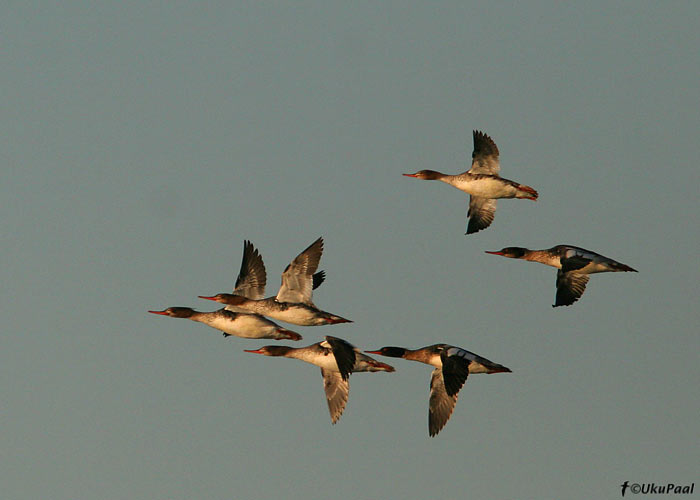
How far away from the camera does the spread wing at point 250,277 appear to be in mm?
37281

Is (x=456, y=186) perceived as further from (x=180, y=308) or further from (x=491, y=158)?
(x=180, y=308)

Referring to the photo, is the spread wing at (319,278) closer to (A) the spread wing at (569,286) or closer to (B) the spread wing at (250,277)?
(B) the spread wing at (250,277)

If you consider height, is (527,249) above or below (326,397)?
above

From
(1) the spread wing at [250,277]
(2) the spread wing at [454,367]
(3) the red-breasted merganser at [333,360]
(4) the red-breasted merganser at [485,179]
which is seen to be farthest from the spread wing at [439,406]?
(4) the red-breasted merganser at [485,179]

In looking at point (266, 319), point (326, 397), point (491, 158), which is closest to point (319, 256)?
point (266, 319)

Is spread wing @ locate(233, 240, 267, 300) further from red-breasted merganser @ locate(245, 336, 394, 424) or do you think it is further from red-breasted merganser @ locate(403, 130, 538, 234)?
red-breasted merganser @ locate(403, 130, 538, 234)

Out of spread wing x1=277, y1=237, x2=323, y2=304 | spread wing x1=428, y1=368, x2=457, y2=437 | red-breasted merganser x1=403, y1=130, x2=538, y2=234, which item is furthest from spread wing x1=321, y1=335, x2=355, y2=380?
red-breasted merganser x1=403, y1=130, x2=538, y2=234

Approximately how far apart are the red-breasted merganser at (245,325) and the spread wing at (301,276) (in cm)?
90

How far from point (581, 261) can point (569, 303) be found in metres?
1.29

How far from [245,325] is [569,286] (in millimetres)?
9922

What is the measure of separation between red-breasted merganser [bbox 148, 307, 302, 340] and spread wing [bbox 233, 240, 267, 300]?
1614mm

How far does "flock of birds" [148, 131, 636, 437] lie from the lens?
3534 cm

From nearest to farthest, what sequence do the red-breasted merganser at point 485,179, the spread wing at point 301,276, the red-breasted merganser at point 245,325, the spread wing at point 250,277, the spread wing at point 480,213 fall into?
the red-breasted merganser at point 245,325, the spread wing at point 301,276, the spread wing at point 250,277, the red-breasted merganser at point 485,179, the spread wing at point 480,213

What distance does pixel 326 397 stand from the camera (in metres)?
38.8
